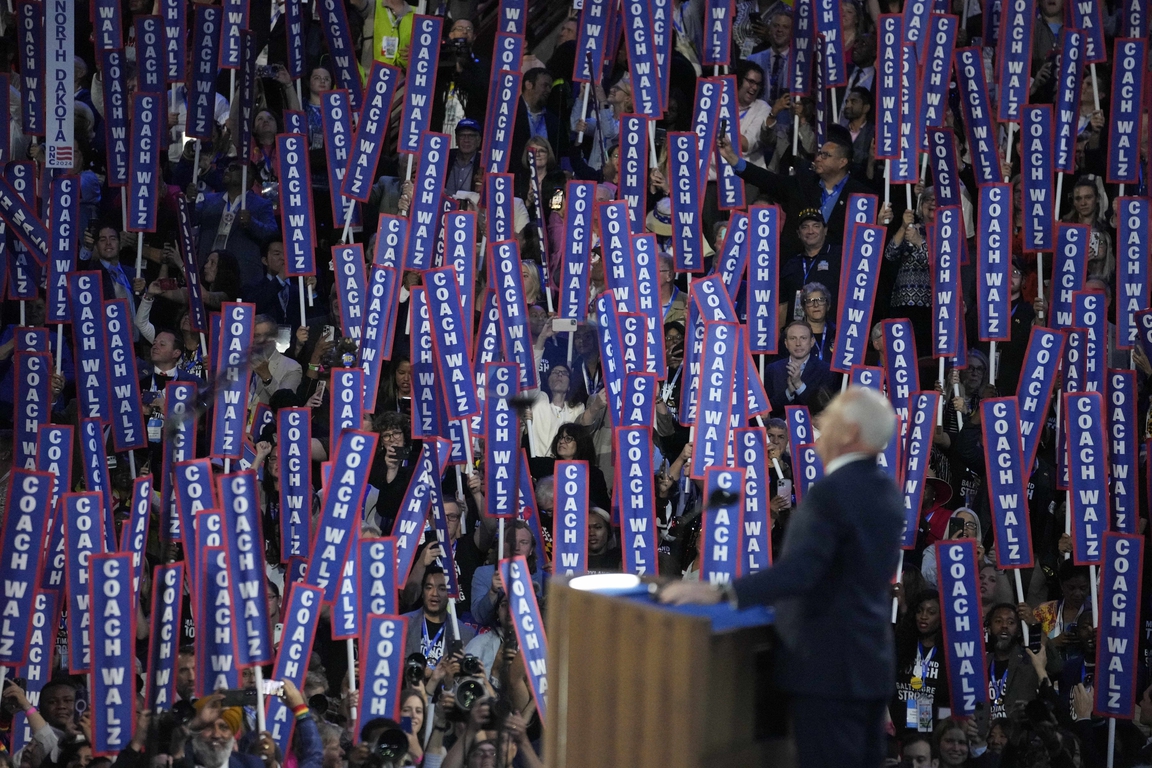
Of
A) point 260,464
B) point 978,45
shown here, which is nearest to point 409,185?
point 260,464

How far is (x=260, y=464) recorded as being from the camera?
294 inches

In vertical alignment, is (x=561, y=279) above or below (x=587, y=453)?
above

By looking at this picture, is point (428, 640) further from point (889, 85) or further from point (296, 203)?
point (889, 85)

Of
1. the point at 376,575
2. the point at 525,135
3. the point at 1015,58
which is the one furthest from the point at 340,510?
the point at 1015,58

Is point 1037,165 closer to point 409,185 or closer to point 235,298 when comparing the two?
point 409,185

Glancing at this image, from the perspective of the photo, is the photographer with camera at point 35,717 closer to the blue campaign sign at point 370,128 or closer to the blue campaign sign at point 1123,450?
the blue campaign sign at point 370,128

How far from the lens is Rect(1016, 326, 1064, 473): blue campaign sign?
22.8ft

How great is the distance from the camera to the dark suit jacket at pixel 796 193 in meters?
7.94

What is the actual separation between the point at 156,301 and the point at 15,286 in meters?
0.71

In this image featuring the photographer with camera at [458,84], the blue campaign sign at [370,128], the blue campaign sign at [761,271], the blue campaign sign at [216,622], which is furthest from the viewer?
the photographer with camera at [458,84]

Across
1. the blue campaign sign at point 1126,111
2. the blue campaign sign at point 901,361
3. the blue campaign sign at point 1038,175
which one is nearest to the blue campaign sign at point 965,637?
the blue campaign sign at point 901,361

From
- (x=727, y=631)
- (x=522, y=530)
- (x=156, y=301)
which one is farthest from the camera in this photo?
(x=156, y=301)

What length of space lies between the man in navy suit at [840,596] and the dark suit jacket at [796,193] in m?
4.94

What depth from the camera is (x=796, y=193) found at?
805 centimetres
